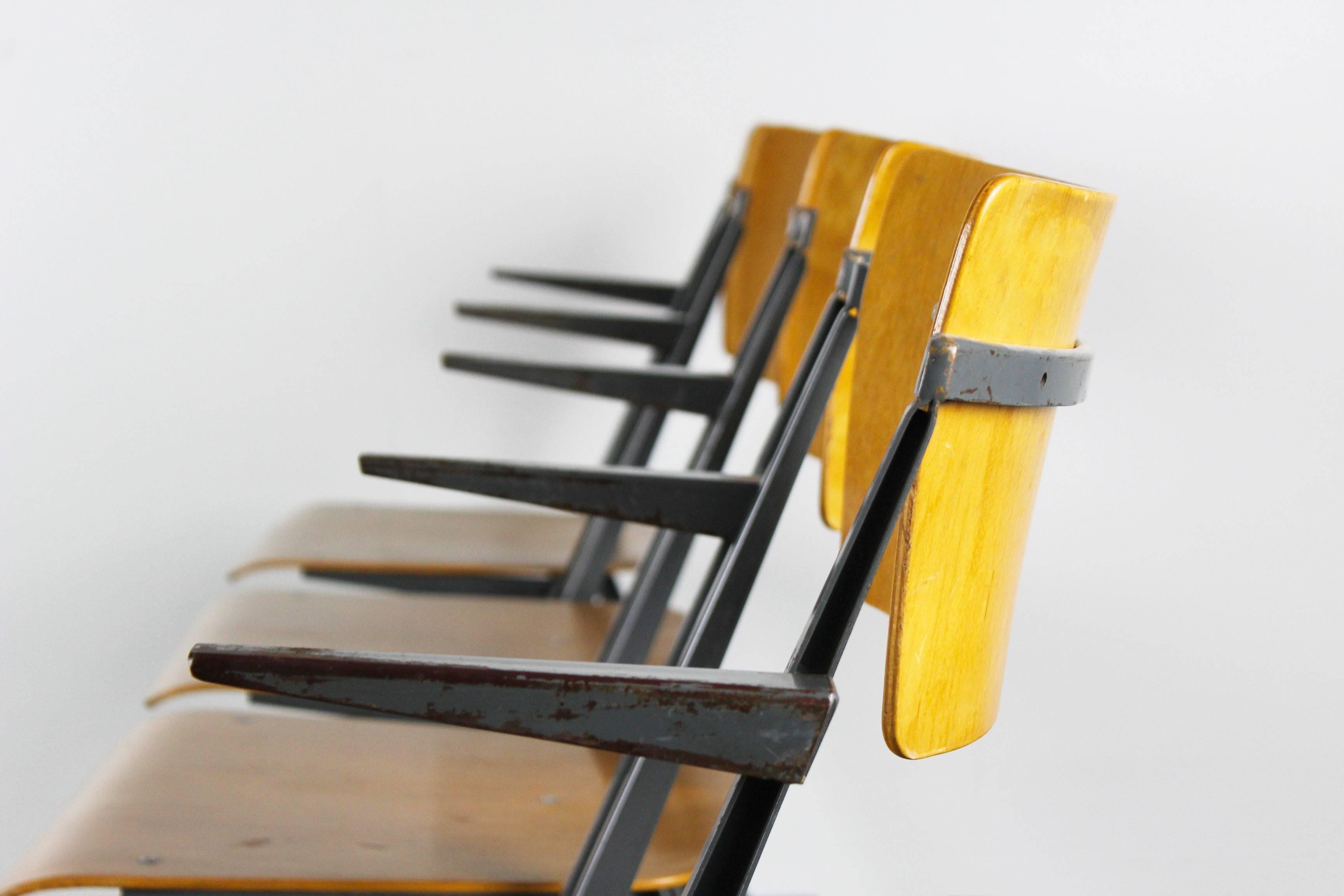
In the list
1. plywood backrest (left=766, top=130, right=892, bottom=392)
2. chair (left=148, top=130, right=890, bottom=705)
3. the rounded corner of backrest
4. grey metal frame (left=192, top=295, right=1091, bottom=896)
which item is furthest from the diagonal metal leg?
plywood backrest (left=766, top=130, right=892, bottom=392)

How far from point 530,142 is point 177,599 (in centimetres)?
101

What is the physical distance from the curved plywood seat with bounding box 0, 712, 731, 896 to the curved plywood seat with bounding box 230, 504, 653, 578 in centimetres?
40

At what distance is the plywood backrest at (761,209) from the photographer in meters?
1.60

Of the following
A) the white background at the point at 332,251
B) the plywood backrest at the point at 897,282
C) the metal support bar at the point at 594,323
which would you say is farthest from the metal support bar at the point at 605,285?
the plywood backrest at the point at 897,282

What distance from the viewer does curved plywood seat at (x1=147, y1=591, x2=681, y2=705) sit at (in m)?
1.38

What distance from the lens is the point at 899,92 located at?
1.91 meters

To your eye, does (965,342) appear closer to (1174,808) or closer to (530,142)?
(1174,808)

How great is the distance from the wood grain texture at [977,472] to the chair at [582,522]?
864 mm

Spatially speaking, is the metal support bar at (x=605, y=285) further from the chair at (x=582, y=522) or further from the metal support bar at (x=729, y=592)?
the metal support bar at (x=729, y=592)

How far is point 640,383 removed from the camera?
4.59ft

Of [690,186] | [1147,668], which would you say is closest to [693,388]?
[1147,668]

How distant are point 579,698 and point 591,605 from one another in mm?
970

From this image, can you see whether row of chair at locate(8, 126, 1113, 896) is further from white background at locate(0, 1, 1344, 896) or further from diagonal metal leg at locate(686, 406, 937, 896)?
white background at locate(0, 1, 1344, 896)

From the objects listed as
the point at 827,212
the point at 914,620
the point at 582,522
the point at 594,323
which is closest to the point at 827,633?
the point at 914,620
